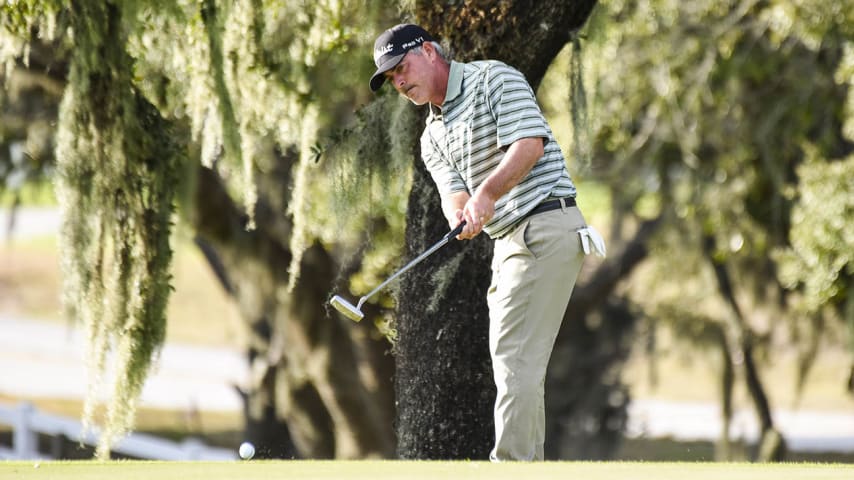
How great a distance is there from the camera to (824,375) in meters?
27.1

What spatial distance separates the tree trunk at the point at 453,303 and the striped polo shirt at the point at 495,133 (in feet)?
3.05

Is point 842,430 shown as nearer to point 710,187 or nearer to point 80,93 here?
point 710,187

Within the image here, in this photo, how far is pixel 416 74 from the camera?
5016mm

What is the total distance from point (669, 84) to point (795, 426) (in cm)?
1322

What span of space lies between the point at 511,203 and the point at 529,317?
1.37 feet

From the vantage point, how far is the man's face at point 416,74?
5.01 metres

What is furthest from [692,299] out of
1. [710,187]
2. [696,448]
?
[710,187]

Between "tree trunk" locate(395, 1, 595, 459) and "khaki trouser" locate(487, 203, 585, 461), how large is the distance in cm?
104

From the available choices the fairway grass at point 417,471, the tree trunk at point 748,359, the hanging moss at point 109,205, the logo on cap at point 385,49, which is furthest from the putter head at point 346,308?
the tree trunk at point 748,359

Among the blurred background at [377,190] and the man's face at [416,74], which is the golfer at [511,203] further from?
the blurred background at [377,190]

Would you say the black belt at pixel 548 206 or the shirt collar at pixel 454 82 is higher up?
the shirt collar at pixel 454 82

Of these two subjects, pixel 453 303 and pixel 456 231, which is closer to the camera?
pixel 456 231

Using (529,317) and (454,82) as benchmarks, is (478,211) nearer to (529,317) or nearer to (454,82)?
(529,317)

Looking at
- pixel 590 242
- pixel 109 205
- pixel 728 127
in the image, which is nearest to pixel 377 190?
pixel 109 205
